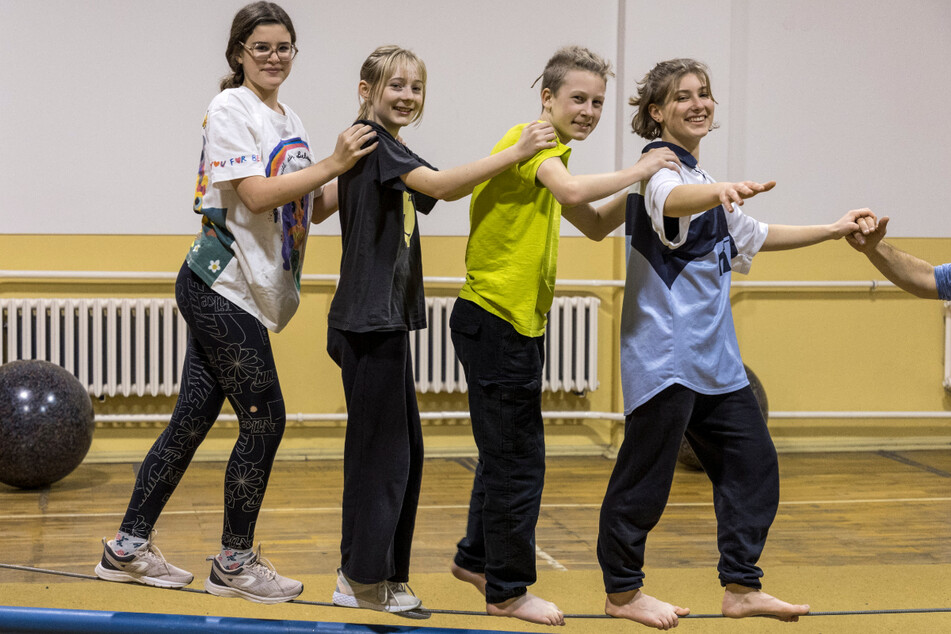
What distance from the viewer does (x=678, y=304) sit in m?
2.46

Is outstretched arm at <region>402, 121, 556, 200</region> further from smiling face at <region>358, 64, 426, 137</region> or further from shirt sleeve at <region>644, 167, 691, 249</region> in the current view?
shirt sleeve at <region>644, 167, 691, 249</region>

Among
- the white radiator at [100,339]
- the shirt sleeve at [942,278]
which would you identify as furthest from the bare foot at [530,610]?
the white radiator at [100,339]

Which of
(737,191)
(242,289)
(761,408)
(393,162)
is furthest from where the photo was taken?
(761,408)

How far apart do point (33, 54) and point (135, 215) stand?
37.8 inches

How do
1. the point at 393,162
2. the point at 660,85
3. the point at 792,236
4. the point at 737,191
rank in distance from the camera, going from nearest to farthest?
the point at 737,191, the point at 393,162, the point at 660,85, the point at 792,236

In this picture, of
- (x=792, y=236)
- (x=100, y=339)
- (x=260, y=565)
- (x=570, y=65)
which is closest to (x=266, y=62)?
(x=570, y=65)

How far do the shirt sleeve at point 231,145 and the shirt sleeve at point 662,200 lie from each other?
0.88 m

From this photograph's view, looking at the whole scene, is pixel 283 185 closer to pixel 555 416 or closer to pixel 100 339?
pixel 100 339

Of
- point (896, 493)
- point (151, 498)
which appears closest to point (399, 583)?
point (151, 498)

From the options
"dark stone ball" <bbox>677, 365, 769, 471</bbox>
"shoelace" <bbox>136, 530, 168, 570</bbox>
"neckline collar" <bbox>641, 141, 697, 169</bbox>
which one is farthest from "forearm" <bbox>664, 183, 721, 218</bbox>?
"dark stone ball" <bbox>677, 365, 769, 471</bbox>

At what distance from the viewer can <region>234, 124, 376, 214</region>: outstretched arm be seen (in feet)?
7.32

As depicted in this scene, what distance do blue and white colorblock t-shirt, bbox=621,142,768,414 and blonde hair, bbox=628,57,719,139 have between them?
0.11 metres

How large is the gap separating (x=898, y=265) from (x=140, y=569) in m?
2.03

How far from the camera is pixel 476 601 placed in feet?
11.0
